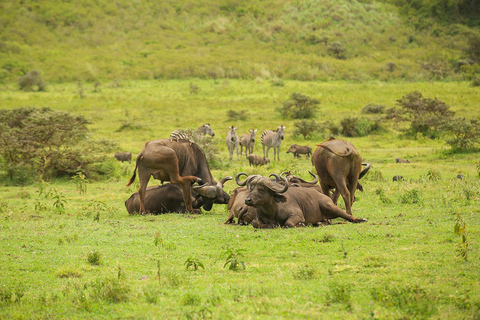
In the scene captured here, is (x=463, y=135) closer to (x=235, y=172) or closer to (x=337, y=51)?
(x=235, y=172)

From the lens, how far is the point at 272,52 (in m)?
69.0

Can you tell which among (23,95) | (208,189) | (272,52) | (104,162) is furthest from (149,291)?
(272,52)

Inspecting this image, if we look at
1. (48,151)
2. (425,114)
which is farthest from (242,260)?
(425,114)

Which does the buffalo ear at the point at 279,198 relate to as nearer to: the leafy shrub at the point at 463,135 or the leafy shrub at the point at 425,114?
the leafy shrub at the point at 463,135

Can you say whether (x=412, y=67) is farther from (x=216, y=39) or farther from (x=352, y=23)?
(x=216, y=39)

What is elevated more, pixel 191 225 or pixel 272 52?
pixel 272 52

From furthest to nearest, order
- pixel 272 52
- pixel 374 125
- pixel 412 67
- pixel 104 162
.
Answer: pixel 272 52 → pixel 412 67 → pixel 374 125 → pixel 104 162

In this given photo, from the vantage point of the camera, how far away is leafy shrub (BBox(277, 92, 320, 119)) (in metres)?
37.9

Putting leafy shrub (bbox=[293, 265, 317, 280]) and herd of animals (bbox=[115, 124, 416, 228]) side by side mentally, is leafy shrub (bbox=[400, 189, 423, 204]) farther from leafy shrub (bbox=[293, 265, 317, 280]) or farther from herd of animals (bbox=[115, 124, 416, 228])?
leafy shrub (bbox=[293, 265, 317, 280])

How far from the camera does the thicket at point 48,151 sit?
66.0 feet

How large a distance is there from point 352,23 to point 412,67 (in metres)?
23.0

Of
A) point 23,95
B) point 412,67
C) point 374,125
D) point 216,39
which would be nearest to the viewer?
point 374,125

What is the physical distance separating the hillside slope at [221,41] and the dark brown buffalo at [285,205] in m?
45.8

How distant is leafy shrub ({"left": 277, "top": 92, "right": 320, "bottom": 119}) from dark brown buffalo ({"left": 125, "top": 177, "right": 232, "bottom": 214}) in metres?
25.2
